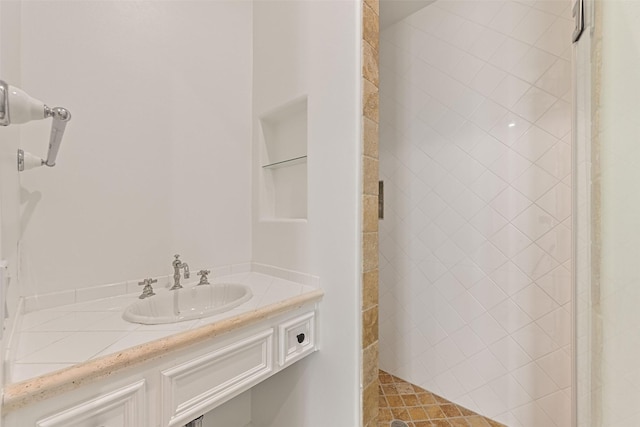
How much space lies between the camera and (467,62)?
1637mm

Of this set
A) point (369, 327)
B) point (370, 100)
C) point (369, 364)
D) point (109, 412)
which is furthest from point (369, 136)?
point (109, 412)

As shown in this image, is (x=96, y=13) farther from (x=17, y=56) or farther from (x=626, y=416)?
(x=626, y=416)

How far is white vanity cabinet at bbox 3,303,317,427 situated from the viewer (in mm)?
595

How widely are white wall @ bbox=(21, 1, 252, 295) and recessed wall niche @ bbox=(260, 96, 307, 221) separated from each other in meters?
0.12

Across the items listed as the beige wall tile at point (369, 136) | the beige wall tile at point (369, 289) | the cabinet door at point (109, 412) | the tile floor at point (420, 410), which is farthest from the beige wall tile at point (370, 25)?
the tile floor at point (420, 410)

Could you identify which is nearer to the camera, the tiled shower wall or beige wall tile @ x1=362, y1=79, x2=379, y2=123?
beige wall tile @ x1=362, y1=79, x2=379, y2=123

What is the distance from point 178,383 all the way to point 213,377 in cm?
11

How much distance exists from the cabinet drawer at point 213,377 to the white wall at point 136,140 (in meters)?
0.62

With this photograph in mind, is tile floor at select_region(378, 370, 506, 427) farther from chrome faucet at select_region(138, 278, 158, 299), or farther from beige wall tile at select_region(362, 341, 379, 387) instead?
chrome faucet at select_region(138, 278, 158, 299)

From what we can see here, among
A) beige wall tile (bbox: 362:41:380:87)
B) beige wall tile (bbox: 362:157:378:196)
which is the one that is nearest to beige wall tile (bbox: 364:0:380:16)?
beige wall tile (bbox: 362:41:380:87)

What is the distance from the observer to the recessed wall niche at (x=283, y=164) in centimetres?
150

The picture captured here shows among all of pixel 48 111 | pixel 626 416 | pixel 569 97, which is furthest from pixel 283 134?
pixel 626 416

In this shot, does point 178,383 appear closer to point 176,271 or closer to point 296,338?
point 296,338

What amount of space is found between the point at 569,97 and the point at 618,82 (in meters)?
0.67
